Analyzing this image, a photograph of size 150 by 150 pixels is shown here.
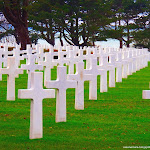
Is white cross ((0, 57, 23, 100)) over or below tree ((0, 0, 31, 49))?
below

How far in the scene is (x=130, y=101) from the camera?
12602 millimetres

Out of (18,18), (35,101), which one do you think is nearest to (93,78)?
(35,101)

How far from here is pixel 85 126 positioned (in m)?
9.04

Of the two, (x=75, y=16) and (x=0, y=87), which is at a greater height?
(x=75, y=16)

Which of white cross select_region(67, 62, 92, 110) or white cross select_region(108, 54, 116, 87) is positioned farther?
white cross select_region(108, 54, 116, 87)

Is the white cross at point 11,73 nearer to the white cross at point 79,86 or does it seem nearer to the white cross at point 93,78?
the white cross at point 93,78

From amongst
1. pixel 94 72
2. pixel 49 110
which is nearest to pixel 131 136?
pixel 49 110

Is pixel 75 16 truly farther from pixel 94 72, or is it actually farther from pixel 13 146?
pixel 13 146

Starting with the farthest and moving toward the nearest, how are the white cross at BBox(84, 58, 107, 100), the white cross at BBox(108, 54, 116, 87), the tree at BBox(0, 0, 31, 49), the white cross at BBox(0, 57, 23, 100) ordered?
the tree at BBox(0, 0, 31, 49), the white cross at BBox(108, 54, 116, 87), the white cross at BBox(84, 58, 107, 100), the white cross at BBox(0, 57, 23, 100)

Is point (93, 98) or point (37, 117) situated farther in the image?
point (93, 98)

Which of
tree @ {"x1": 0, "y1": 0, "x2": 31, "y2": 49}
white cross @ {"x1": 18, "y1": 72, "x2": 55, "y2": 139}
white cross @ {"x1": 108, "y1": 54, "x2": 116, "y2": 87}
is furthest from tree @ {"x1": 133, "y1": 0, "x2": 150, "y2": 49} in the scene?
white cross @ {"x1": 18, "y1": 72, "x2": 55, "y2": 139}

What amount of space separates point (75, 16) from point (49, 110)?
40.9 m

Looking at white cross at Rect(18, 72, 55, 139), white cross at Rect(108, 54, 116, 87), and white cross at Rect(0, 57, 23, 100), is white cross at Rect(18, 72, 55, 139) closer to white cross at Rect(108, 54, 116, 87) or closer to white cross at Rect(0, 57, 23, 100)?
white cross at Rect(0, 57, 23, 100)

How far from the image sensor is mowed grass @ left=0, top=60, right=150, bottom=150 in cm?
766
